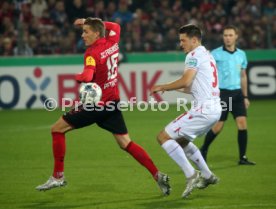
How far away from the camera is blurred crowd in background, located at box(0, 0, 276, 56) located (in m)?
20.9

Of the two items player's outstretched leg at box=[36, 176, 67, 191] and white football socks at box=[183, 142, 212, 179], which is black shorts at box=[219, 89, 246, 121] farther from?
player's outstretched leg at box=[36, 176, 67, 191]

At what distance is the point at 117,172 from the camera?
36.5 feet

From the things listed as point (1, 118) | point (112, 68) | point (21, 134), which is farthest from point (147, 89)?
point (112, 68)

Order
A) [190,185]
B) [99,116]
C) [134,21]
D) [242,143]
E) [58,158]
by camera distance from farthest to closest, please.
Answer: [134,21] → [242,143] → [58,158] → [99,116] → [190,185]

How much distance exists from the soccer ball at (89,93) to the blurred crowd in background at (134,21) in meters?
12.0

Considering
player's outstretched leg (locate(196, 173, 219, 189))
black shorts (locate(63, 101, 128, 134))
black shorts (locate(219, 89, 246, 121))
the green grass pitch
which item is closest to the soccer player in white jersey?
player's outstretched leg (locate(196, 173, 219, 189))

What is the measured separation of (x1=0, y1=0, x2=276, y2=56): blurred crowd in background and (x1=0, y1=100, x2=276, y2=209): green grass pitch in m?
4.01

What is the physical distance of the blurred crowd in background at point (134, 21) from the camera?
2094 centimetres

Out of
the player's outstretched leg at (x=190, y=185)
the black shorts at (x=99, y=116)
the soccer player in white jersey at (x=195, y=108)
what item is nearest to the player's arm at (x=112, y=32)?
the black shorts at (x=99, y=116)

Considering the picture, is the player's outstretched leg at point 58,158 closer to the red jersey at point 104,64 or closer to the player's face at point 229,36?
the red jersey at point 104,64

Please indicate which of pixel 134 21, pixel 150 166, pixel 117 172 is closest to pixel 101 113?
pixel 150 166

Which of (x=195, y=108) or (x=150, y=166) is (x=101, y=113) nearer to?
(x=150, y=166)

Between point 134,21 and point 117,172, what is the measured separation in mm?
11082

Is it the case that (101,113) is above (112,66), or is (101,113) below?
below
